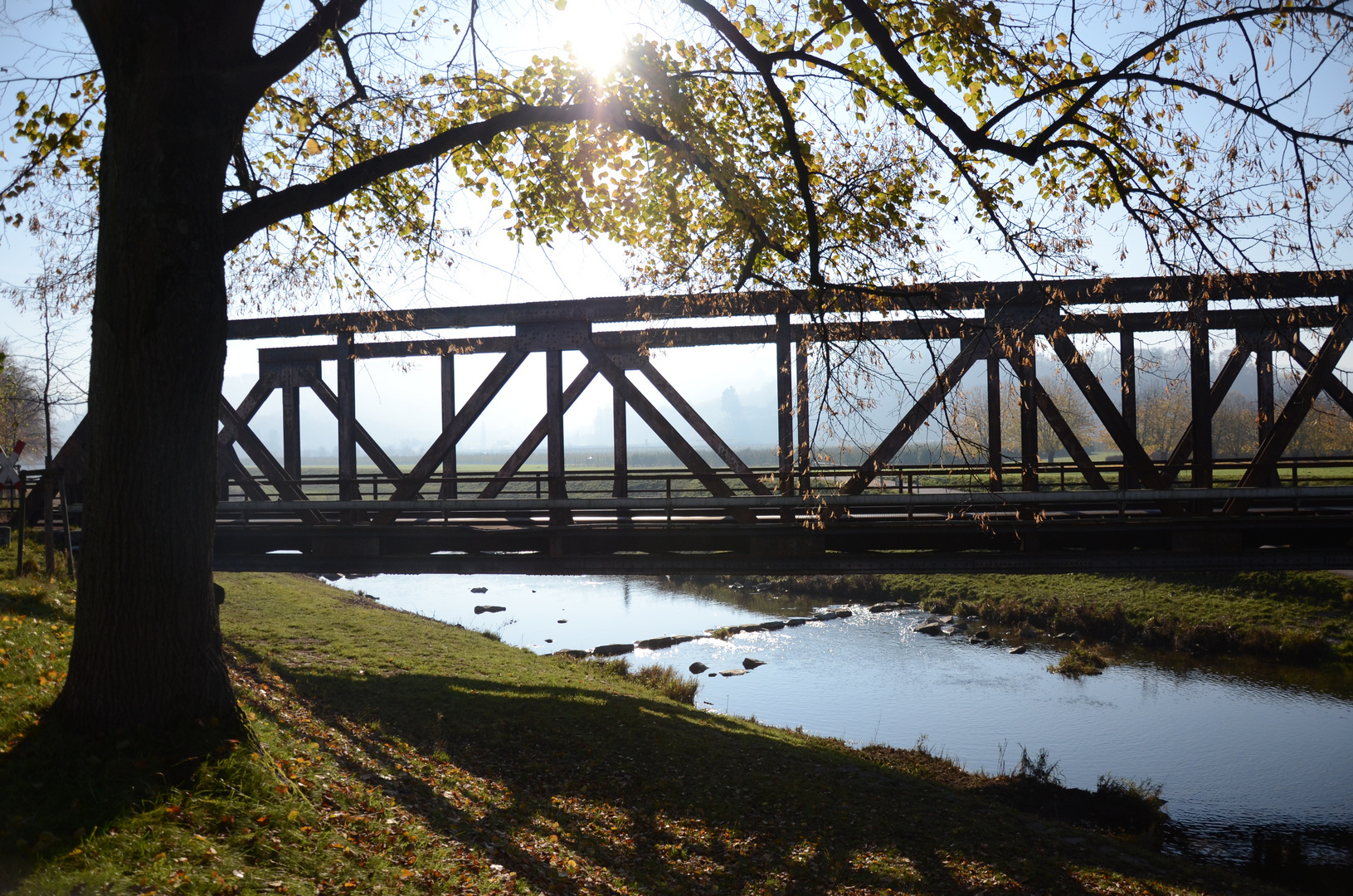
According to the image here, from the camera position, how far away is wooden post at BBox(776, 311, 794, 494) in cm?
1050

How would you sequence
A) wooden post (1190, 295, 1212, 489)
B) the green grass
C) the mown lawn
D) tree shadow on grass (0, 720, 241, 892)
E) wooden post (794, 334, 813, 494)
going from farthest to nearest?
the mown lawn < the green grass < wooden post (1190, 295, 1212, 489) < wooden post (794, 334, 813, 494) < tree shadow on grass (0, 720, 241, 892)

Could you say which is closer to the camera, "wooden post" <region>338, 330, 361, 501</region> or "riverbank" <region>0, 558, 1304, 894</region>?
"riverbank" <region>0, 558, 1304, 894</region>

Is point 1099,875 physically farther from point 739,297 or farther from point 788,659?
point 788,659

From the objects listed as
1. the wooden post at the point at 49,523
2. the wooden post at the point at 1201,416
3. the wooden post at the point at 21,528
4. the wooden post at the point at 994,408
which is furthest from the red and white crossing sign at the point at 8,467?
the wooden post at the point at 1201,416

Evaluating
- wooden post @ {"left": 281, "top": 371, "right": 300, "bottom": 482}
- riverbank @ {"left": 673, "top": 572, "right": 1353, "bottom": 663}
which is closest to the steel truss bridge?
wooden post @ {"left": 281, "top": 371, "right": 300, "bottom": 482}

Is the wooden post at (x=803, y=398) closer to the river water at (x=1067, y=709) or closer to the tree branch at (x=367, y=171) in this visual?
the tree branch at (x=367, y=171)

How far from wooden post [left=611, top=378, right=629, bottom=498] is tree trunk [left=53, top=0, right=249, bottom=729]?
27.6 feet

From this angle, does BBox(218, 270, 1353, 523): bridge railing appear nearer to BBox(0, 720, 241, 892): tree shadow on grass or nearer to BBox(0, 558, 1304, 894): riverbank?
BBox(0, 558, 1304, 894): riverbank

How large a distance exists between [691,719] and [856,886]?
564cm

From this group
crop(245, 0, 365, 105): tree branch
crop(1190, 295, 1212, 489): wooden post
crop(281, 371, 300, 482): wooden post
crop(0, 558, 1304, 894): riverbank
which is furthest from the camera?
crop(281, 371, 300, 482): wooden post

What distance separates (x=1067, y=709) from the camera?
17.9 metres

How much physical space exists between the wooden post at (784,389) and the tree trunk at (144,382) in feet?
20.9

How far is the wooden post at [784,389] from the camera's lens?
1050cm

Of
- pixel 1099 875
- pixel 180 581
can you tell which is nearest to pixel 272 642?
→ pixel 180 581
